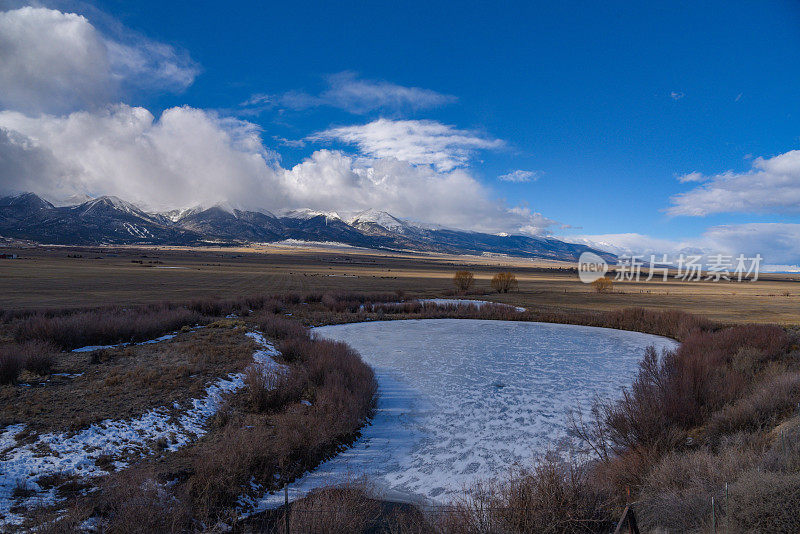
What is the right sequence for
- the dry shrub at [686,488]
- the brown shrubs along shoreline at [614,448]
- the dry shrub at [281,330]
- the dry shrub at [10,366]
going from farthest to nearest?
the dry shrub at [281,330] < the dry shrub at [10,366] < the brown shrubs along shoreline at [614,448] < the dry shrub at [686,488]

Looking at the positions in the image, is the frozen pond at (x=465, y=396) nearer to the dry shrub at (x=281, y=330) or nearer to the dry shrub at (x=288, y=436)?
the dry shrub at (x=288, y=436)

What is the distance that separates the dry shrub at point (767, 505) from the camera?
15.1ft

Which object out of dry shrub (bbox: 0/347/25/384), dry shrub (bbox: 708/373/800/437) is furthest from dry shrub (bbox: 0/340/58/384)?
dry shrub (bbox: 708/373/800/437)

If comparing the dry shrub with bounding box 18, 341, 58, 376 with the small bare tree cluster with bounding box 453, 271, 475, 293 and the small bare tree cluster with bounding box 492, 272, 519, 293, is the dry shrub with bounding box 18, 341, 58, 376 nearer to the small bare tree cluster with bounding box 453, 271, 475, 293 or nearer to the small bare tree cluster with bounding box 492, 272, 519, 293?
the small bare tree cluster with bounding box 453, 271, 475, 293

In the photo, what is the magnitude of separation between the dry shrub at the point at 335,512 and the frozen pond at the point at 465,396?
1132 mm

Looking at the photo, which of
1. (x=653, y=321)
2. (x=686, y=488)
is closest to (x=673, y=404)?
(x=686, y=488)

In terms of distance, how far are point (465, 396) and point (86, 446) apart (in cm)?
1179

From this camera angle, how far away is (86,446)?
8.52 meters

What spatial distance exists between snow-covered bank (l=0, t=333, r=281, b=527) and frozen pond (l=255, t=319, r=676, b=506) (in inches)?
143

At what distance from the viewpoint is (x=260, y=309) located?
3397cm

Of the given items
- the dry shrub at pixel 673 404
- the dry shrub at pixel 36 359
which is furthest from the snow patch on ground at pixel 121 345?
the dry shrub at pixel 673 404

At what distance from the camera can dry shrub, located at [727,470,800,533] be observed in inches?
181

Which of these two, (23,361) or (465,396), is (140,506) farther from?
(465,396)

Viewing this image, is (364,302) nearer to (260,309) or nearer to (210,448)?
(260,309)
